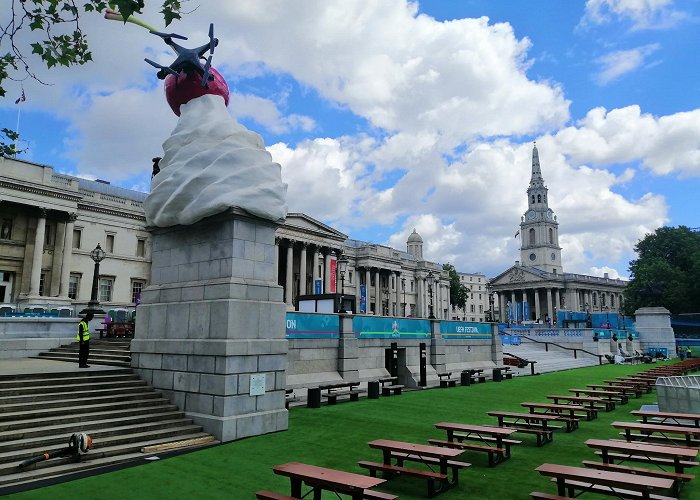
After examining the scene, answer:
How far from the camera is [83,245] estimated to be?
52250 millimetres

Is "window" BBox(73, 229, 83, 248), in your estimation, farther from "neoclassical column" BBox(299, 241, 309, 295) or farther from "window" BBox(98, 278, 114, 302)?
"neoclassical column" BBox(299, 241, 309, 295)

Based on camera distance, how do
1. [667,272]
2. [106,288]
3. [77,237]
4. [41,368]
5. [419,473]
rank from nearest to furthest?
1. [419,473]
2. [41,368]
3. [77,237]
4. [106,288]
5. [667,272]

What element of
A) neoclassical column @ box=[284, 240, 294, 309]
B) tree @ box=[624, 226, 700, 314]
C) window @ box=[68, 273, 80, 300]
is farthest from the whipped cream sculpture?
tree @ box=[624, 226, 700, 314]

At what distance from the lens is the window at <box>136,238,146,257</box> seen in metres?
57.0

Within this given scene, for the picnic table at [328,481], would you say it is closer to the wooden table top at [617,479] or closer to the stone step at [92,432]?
the wooden table top at [617,479]

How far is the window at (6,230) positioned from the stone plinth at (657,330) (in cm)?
6212

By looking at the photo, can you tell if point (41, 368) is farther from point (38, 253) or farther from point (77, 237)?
point (77, 237)

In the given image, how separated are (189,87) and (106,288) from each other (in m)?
45.3

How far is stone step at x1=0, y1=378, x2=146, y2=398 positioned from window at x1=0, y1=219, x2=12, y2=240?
4119cm

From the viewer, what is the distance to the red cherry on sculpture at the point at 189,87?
1502cm

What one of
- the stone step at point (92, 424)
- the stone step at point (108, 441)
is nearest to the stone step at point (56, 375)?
the stone step at point (92, 424)

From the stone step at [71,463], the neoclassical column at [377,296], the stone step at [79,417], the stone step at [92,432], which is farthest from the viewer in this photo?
the neoclassical column at [377,296]

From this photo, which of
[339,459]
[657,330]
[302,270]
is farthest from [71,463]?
[302,270]

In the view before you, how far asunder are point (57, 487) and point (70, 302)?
149ft
